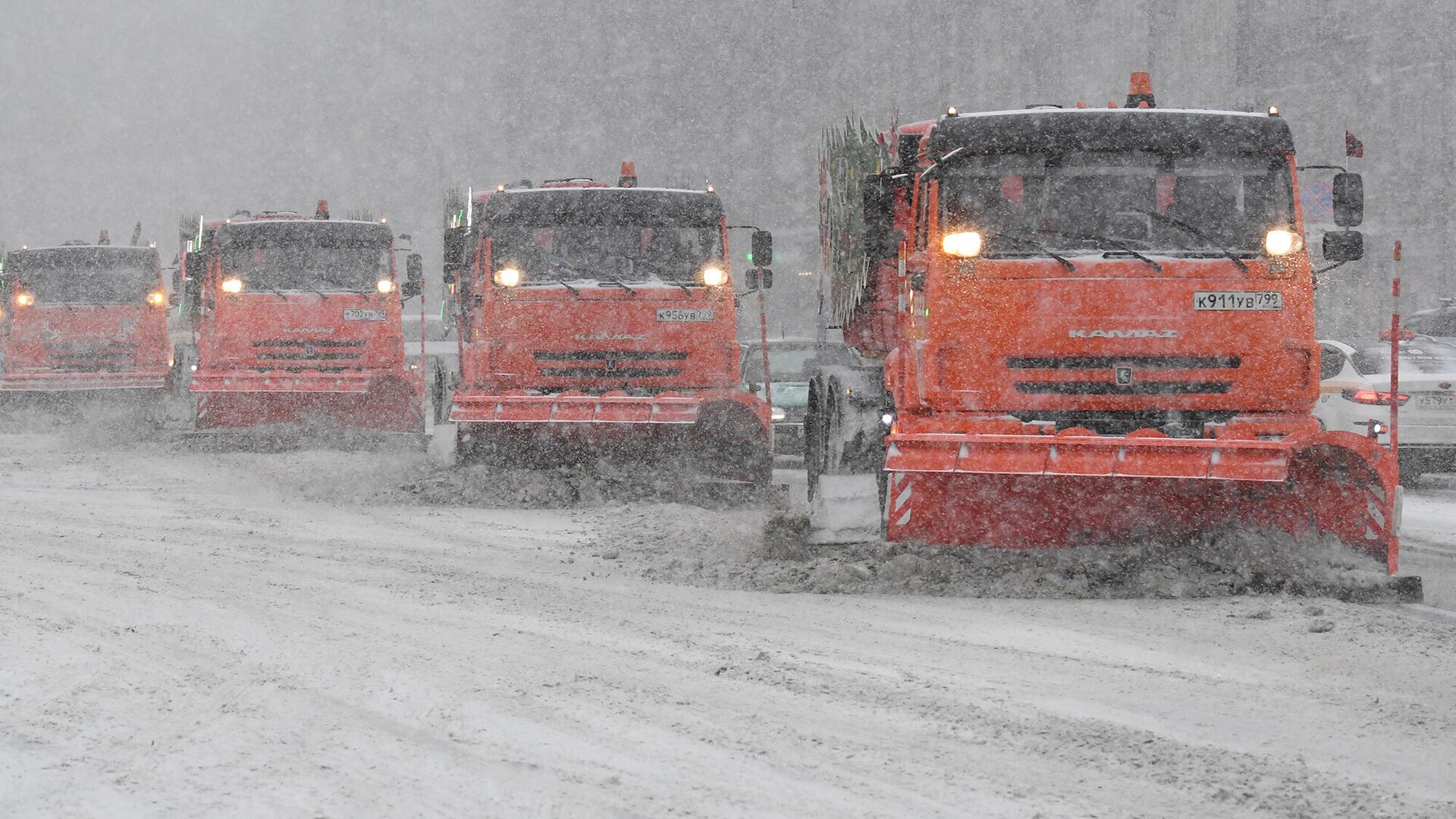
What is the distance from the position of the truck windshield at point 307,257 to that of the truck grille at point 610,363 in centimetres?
636

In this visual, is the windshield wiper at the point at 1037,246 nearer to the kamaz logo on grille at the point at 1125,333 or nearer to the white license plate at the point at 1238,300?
the kamaz logo on grille at the point at 1125,333

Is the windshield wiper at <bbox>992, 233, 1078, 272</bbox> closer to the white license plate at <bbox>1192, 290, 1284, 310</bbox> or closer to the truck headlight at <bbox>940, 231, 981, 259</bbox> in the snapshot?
the truck headlight at <bbox>940, 231, 981, 259</bbox>

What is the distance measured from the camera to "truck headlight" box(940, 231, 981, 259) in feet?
30.7

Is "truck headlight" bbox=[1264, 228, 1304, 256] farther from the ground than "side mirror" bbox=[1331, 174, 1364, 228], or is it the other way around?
"side mirror" bbox=[1331, 174, 1364, 228]

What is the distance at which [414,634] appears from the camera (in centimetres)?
729

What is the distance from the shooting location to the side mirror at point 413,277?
18.5 metres

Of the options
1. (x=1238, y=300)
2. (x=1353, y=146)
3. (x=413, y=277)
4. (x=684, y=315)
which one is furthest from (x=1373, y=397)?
(x=413, y=277)

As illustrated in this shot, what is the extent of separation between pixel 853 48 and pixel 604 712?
148ft

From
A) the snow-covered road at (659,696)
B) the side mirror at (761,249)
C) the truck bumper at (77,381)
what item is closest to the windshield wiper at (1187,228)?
the snow-covered road at (659,696)

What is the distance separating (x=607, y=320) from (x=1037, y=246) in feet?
18.3

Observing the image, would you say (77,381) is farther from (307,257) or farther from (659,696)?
(659,696)

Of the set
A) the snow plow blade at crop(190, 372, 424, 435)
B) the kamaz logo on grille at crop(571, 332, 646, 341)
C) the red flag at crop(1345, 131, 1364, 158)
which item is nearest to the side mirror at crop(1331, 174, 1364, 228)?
the red flag at crop(1345, 131, 1364, 158)

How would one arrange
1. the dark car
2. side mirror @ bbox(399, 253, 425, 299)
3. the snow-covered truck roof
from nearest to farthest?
the snow-covered truck roof
the dark car
side mirror @ bbox(399, 253, 425, 299)

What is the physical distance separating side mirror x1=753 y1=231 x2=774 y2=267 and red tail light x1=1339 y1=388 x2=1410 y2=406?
5358 millimetres
